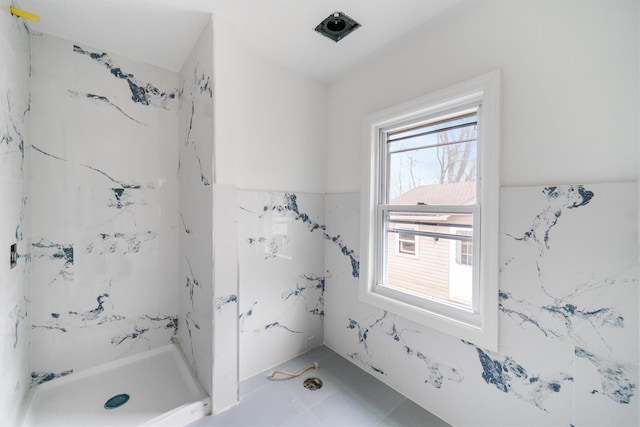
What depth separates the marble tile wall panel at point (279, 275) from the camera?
6.14ft

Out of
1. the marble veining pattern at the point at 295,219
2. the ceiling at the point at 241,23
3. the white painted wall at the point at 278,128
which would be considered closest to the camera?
the ceiling at the point at 241,23

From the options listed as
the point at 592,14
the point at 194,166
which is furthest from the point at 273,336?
the point at 592,14

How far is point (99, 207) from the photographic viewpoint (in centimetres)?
181

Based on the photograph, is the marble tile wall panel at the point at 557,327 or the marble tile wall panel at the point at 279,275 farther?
the marble tile wall panel at the point at 279,275

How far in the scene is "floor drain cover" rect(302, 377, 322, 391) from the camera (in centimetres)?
176

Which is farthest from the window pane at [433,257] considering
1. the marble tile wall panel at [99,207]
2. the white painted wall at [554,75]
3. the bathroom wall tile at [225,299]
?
the marble tile wall panel at [99,207]

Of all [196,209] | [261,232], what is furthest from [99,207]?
[261,232]

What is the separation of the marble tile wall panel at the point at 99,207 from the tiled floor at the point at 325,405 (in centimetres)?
93

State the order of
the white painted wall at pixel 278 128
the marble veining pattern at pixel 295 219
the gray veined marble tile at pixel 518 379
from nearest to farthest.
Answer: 1. the gray veined marble tile at pixel 518 379
2. the white painted wall at pixel 278 128
3. the marble veining pattern at pixel 295 219

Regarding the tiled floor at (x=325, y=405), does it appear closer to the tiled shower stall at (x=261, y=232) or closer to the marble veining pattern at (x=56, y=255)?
the tiled shower stall at (x=261, y=232)

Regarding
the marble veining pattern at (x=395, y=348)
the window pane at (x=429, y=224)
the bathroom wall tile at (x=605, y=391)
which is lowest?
the marble veining pattern at (x=395, y=348)

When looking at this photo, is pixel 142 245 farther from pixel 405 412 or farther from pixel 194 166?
pixel 405 412

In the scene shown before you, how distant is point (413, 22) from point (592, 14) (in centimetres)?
79

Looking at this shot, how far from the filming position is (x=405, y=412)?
155cm
